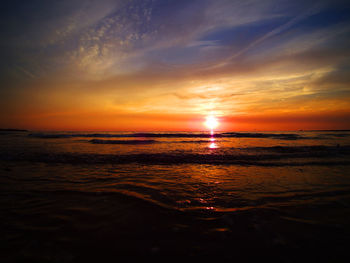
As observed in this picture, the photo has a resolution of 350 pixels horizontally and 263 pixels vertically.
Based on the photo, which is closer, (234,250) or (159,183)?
(234,250)

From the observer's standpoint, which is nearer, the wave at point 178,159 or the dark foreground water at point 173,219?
the dark foreground water at point 173,219

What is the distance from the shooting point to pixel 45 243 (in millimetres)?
2758

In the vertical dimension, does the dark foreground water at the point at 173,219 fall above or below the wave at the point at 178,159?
below

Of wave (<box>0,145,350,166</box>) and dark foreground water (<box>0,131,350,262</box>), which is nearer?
dark foreground water (<box>0,131,350,262</box>)

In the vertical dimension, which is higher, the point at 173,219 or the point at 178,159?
the point at 178,159

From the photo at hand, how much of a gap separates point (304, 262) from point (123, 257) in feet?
8.62

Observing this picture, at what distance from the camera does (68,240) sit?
9.32 feet

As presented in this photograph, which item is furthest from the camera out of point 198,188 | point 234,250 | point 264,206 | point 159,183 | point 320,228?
point 159,183

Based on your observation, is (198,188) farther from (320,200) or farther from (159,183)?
(320,200)

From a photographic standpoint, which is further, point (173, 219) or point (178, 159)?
point (178, 159)

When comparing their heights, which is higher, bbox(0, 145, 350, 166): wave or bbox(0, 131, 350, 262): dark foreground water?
bbox(0, 145, 350, 166): wave

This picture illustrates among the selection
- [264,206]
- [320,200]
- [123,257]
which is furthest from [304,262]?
[320,200]

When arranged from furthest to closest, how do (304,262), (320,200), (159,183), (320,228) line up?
(159,183) → (320,200) → (320,228) → (304,262)

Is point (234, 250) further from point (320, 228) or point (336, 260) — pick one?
point (320, 228)
